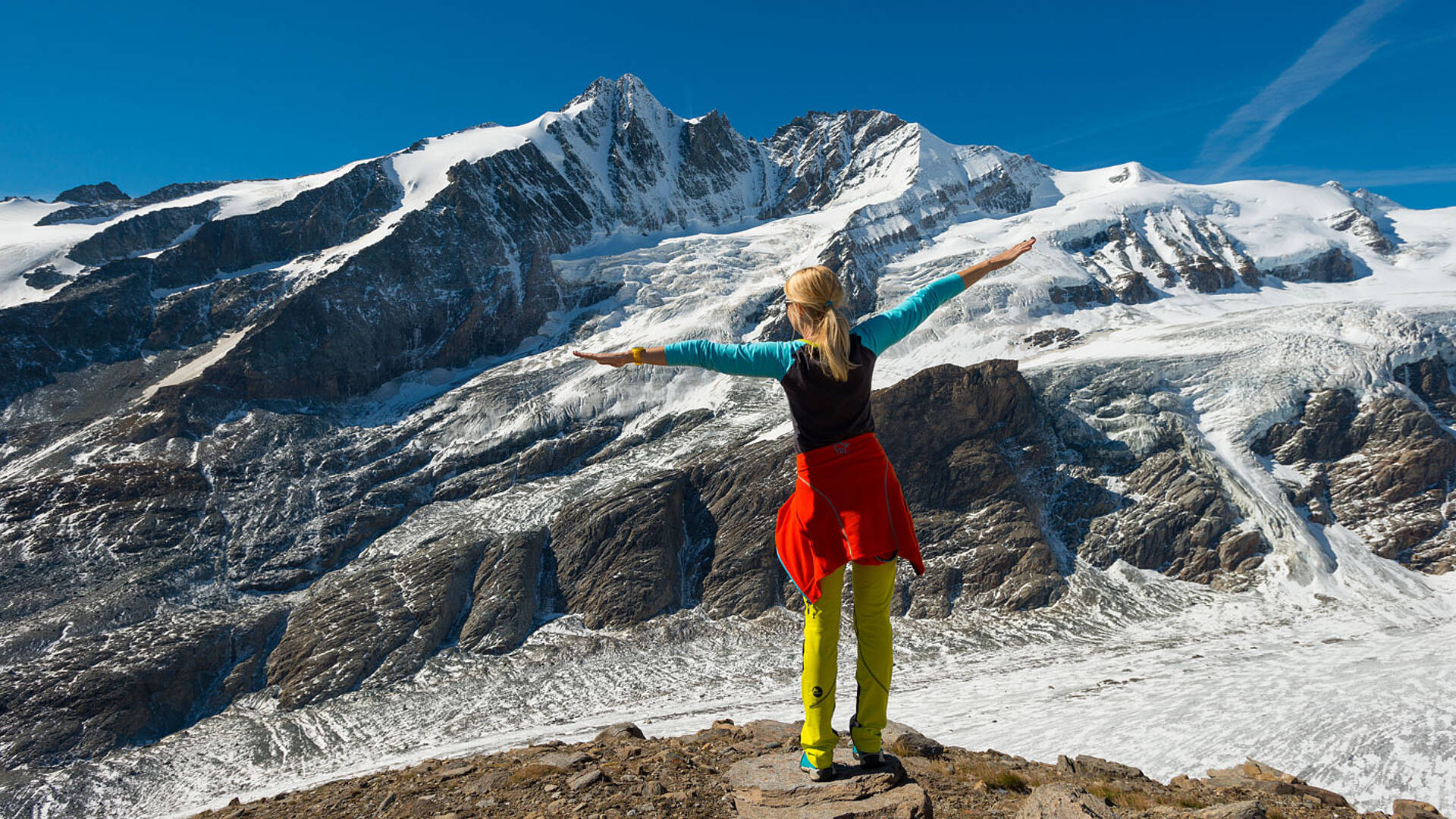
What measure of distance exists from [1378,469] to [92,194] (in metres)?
219

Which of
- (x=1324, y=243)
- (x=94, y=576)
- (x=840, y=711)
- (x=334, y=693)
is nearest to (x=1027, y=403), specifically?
(x=840, y=711)

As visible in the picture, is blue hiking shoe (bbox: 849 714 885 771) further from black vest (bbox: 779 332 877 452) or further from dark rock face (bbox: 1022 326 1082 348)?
dark rock face (bbox: 1022 326 1082 348)

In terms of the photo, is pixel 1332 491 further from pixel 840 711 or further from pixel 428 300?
pixel 428 300

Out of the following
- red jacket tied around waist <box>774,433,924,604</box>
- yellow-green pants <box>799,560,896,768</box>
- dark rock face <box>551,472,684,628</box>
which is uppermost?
red jacket tied around waist <box>774,433,924,604</box>

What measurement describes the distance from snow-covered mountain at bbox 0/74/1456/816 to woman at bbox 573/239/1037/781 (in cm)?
3128

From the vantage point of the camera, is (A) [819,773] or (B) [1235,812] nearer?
(A) [819,773]

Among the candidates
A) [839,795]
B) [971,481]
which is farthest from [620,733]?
[971,481]

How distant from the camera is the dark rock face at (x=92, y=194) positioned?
Answer: 149375 millimetres

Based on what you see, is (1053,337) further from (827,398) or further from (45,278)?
(45,278)

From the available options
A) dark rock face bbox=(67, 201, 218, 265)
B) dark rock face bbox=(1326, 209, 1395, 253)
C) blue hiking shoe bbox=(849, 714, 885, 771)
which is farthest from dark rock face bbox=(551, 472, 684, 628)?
dark rock face bbox=(1326, 209, 1395, 253)

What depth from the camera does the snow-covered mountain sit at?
158 ft

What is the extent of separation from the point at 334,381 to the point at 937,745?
108 metres

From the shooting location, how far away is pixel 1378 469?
7075cm

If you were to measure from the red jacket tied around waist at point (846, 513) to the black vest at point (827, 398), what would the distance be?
9 centimetres
